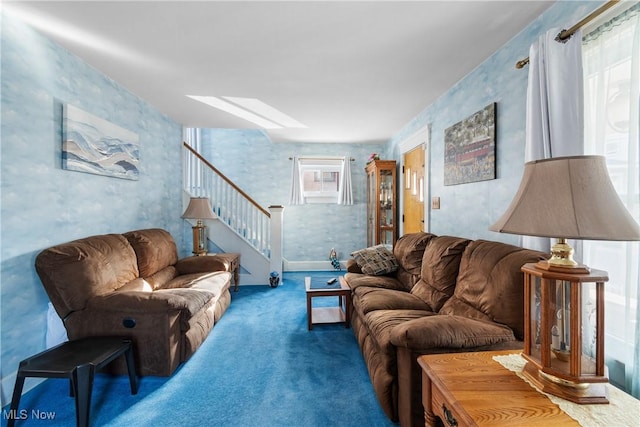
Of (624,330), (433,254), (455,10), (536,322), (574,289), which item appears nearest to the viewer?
(574,289)

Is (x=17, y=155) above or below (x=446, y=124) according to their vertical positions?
below

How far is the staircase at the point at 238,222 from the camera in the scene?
171 inches

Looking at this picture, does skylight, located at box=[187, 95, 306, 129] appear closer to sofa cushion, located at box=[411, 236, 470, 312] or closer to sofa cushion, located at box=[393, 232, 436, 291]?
sofa cushion, located at box=[393, 232, 436, 291]

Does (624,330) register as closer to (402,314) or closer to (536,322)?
(536,322)

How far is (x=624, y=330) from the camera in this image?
50.8 inches

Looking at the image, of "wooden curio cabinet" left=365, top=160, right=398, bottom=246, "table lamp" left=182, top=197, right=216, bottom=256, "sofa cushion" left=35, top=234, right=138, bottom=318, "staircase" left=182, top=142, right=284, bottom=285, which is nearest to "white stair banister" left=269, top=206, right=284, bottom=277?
"staircase" left=182, top=142, right=284, bottom=285

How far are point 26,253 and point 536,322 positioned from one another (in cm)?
298

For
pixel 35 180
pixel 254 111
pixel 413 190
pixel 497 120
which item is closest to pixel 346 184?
pixel 413 190

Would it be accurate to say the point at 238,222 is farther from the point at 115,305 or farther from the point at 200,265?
the point at 115,305

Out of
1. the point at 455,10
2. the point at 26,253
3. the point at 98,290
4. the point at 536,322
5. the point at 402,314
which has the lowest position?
the point at 402,314

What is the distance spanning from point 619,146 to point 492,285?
93cm

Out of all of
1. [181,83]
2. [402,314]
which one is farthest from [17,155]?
[402,314]

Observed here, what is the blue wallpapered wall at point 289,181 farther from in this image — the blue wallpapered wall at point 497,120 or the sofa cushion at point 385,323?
the sofa cushion at point 385,323

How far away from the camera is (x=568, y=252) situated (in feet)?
2.99
